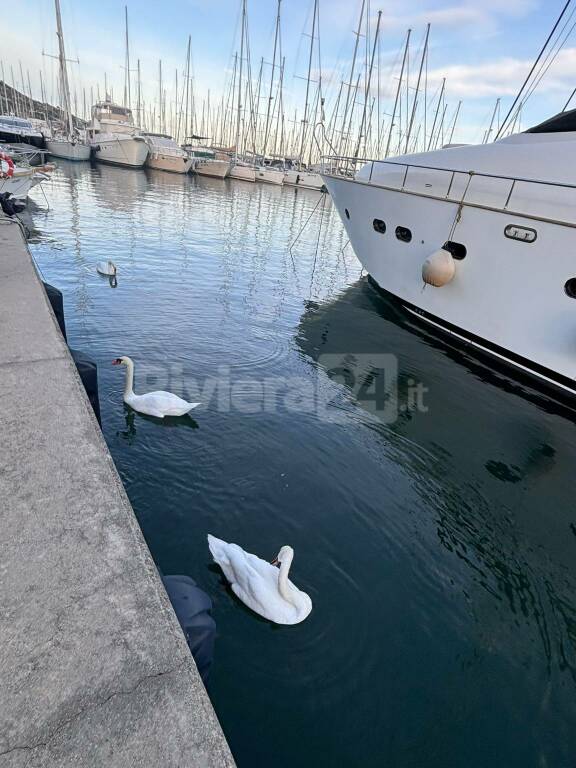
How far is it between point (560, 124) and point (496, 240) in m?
3.07

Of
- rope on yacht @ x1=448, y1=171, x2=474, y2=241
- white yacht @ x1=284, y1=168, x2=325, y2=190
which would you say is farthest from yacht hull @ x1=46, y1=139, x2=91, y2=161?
rope on yacht @ x1=448, y1=171, x2=474, y2=241

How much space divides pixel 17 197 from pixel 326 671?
23.3 meters

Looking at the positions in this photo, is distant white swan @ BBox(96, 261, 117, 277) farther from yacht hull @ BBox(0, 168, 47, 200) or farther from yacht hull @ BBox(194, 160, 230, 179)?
yacht hull @ BBox(194, 160, 230, 179)

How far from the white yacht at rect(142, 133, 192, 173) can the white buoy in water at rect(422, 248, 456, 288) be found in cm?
5403

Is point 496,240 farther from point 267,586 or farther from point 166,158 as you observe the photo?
point 166,158

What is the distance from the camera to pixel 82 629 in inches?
77.8

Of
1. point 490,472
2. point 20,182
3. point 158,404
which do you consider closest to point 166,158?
point 20,182

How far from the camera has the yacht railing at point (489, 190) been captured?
28.5 ft

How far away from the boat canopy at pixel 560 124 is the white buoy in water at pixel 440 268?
3417 mm

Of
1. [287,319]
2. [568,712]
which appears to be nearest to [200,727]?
[568,712]

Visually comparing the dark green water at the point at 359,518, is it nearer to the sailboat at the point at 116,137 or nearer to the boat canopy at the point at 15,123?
the sailboat at the point at 116,137

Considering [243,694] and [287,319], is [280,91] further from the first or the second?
[243,694]

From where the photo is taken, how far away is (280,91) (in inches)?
2345

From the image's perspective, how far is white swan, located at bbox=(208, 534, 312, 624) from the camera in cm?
389
